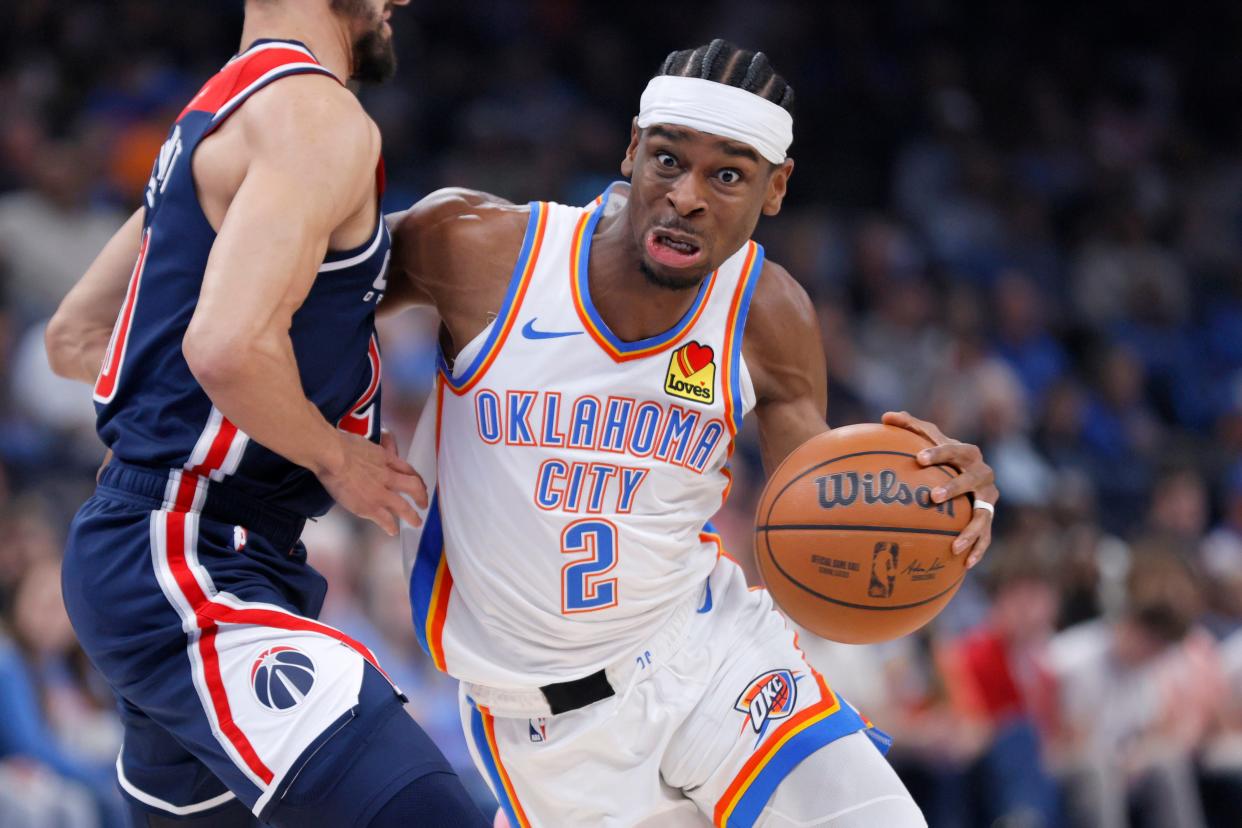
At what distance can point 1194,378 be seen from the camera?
12.4m

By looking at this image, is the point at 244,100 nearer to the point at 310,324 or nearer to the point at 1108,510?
the point at 310,324

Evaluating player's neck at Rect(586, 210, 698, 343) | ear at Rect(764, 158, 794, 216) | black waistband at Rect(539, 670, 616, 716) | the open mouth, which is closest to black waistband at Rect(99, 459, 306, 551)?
black waistband at Rect(539, 670, 616, 716)

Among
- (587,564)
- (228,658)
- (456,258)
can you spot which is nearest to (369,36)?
(456,258)

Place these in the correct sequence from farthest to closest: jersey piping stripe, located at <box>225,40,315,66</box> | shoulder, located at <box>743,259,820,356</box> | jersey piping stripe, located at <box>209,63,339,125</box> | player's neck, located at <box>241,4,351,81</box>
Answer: shoulder, located at <box>743,259,820,356</box>, player's neck, located at <box>241,4,351,81</box>, jersey piping stripe, located at <box>225,40,315,66</box>, jersey piping stripe, located at <box>209,63,339,125</box>

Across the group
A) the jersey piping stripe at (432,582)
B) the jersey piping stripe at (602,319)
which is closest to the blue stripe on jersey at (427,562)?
the jersey piping stripe at (432,582)

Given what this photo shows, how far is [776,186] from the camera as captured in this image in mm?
3844

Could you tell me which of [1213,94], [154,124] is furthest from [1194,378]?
[154,124]

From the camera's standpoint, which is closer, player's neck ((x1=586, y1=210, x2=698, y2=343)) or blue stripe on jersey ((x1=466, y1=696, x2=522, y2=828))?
player's neck ((x1=586, y1=210, x2=698, y2=343))

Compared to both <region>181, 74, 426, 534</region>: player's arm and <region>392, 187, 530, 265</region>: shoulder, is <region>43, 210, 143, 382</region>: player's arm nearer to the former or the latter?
<region>392, 187, 530, 265</region>: shoulder

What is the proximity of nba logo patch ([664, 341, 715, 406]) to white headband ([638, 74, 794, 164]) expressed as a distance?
0.50m

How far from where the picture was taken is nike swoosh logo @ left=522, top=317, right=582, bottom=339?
12.2 ft

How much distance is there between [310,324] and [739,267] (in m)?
1.14

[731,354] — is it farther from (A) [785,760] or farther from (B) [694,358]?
(A) [785,760]

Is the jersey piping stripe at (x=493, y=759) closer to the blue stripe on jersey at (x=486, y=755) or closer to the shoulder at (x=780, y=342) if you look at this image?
the blue stripe on jersey at (x=486, y=755)
